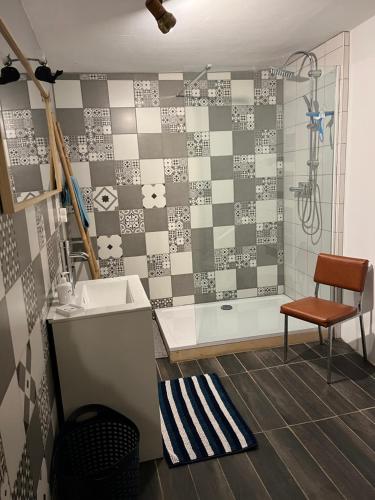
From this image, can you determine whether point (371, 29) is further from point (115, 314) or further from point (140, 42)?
point (115, 314)

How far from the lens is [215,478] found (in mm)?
1719

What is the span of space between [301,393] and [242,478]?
764mm

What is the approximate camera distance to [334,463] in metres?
1.76

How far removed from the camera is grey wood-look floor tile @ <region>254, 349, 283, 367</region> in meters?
2.69

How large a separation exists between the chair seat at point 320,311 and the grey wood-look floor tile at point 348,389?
0.39 meters

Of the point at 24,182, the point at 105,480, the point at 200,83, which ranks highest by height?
the point at 200,83

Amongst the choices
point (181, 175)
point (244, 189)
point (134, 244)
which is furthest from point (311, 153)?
point (134, 244)

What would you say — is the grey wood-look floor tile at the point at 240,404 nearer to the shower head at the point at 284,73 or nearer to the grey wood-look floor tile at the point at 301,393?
the grey wood-look floor tile at the point at 301,393

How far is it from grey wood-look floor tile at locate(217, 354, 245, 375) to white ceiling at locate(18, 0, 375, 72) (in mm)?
2183

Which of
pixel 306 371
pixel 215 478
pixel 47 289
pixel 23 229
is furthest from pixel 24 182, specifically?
pixel 306 371

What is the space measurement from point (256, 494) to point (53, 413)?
927 millimetres

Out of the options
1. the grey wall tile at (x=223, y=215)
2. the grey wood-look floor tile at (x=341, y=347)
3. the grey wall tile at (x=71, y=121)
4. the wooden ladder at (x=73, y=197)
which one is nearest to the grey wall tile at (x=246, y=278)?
the grey wall tile at (x=223, y=215)

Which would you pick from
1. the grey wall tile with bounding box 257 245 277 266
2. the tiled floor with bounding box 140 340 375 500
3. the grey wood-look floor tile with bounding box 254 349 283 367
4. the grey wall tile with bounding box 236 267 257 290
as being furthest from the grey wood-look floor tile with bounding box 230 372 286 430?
the grey wall tile with bounding box 257 245 277 266

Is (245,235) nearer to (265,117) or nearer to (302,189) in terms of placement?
(302,189)
